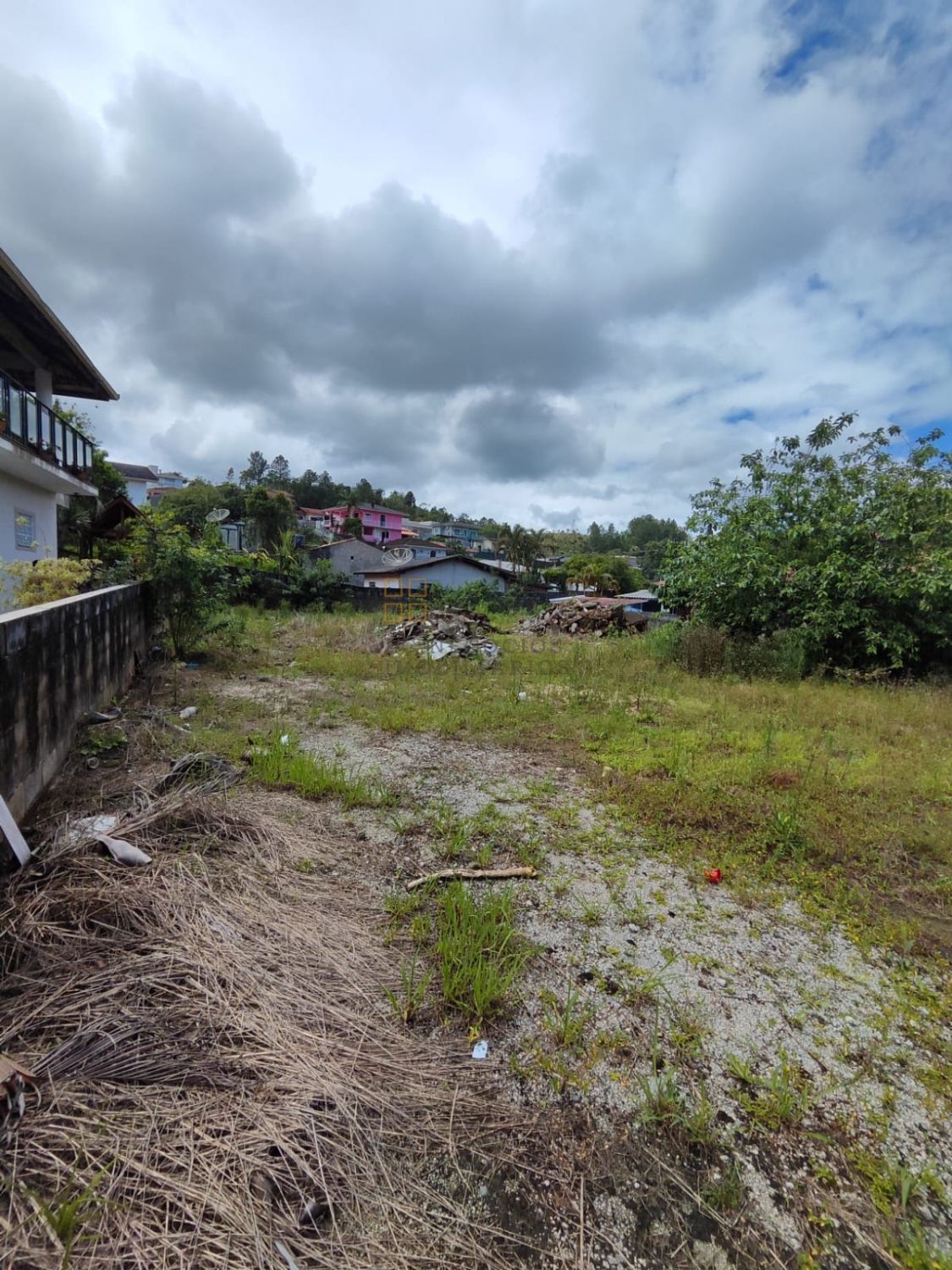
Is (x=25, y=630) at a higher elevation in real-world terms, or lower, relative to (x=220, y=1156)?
higher

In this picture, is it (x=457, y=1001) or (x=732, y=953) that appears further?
(x=732, y=953)

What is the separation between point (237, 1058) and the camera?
1.57 meters

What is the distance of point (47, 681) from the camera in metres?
3.51

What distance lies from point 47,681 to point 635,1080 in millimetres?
4003

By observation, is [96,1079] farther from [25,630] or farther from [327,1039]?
[25,630]

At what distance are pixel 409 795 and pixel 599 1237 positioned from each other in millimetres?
2671

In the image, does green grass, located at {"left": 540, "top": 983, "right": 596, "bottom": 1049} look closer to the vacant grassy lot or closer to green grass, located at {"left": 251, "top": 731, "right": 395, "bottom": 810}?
the vacant grassy lot

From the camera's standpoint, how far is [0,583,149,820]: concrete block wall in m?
2.82

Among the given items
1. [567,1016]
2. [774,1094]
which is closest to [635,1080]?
[567,1016]

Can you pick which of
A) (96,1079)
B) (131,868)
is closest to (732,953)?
(96,1079)

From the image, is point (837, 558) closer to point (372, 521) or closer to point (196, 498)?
point (196, 498)

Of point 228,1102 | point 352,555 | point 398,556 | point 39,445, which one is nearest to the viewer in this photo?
point 228,1102

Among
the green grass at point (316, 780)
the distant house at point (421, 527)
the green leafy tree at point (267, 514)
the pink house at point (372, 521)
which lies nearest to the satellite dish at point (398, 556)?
the green leafy tree at point (267, 514)

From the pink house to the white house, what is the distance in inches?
1468
